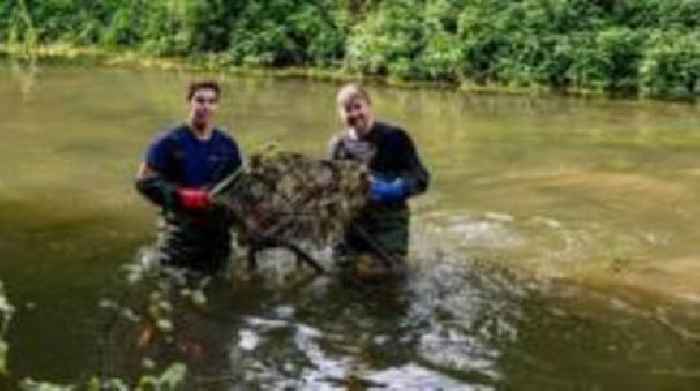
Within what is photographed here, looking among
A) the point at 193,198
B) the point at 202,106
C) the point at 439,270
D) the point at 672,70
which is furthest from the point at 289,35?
the point at 193,198

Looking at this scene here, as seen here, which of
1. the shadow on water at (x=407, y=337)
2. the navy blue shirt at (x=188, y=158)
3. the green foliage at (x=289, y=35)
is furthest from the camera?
the green foliage at (x=289, y=35)

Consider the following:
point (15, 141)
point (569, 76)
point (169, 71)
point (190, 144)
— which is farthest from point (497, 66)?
point (190, 144)

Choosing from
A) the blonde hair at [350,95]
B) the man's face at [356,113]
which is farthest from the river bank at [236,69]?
the blonde hair at [350,95]

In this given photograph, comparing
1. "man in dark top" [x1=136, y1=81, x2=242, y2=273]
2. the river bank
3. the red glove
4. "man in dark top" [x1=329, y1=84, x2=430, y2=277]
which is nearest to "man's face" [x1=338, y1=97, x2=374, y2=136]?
"man in dark top" [x1=329, y1=84, x2=430, y2=277]

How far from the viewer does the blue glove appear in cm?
909

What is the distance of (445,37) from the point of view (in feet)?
83.0

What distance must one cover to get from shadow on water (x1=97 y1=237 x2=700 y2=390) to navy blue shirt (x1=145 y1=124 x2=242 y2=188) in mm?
835

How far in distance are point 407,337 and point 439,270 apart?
6.21 ft

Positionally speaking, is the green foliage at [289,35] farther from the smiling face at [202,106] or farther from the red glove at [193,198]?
the red glove at [193,198]

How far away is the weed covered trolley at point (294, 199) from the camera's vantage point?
359 inches

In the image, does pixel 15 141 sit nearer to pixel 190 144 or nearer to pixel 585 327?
pixel 190 144

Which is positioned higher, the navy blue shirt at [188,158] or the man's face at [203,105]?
the man's face at [203,105]

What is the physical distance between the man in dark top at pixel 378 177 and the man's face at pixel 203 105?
89cm

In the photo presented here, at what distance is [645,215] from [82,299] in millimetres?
5795
